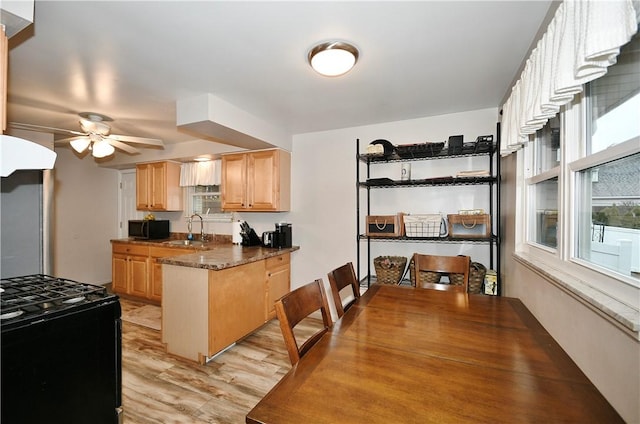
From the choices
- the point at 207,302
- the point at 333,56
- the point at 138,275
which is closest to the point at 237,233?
the point at 207,302

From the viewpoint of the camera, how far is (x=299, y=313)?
3.93 feet

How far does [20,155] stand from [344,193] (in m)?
2.71

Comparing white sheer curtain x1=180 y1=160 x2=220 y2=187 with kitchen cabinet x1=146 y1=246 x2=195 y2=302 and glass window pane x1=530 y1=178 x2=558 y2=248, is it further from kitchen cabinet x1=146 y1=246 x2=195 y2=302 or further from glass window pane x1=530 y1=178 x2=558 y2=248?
glass window pane x1=530 y1=178 x2=558 y2=248

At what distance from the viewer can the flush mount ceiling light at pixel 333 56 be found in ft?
5.30

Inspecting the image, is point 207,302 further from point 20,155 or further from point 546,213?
point 546,213

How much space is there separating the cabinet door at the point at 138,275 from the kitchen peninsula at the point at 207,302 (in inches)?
67.5

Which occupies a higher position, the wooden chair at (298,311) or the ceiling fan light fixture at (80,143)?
the ceiling fan light fixture at (80,143)

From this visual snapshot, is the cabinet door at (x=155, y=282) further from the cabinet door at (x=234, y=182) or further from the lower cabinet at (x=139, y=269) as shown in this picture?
the cabinet door at (x=234, y=182)

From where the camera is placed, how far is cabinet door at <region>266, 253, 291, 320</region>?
3150 mm

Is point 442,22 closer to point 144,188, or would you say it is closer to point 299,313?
point 299,313

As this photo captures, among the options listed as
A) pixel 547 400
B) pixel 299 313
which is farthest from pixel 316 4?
pixel 547 400

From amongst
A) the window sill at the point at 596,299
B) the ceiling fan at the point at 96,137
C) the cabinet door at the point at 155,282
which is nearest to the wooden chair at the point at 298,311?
the window sill at the point at 596,299

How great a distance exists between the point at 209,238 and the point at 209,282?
6.84 feet

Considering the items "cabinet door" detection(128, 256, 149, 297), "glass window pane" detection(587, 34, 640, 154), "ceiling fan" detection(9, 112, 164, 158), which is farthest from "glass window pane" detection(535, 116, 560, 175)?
"cabinet door" detection(128, 256, 149, 297)
